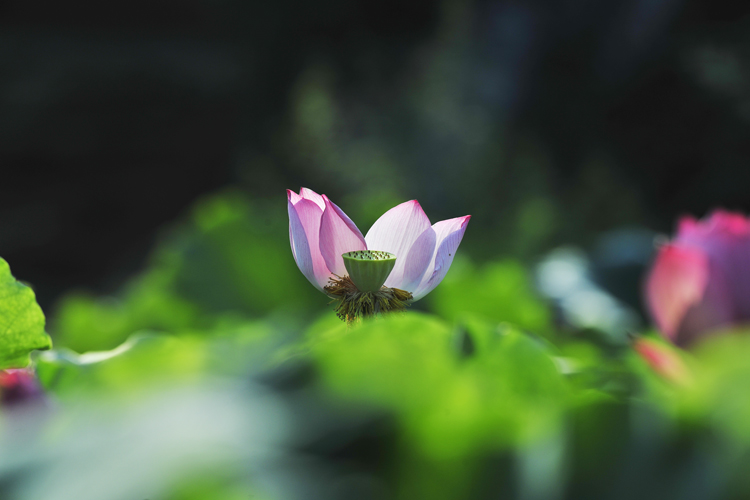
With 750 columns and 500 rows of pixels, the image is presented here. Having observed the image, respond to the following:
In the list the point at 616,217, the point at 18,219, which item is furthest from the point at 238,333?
the point at 18,219

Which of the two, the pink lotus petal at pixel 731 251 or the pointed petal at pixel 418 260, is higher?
the pink lotus petal at pixel 731 251

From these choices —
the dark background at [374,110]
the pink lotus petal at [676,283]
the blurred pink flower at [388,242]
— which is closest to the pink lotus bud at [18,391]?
the blurred pink flower at [388,242]

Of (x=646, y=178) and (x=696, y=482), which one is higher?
(x=646, y=178)

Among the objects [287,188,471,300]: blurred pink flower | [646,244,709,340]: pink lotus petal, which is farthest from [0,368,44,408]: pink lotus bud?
[646,244,709,340]: pink lotus petal

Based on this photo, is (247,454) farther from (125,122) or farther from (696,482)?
(125,122)

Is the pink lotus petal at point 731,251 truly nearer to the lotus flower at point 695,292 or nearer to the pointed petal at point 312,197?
the lotus flower at point 695,292

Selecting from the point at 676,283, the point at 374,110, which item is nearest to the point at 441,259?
the point at 676,283

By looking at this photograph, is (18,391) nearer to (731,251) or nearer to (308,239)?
(308,239)
